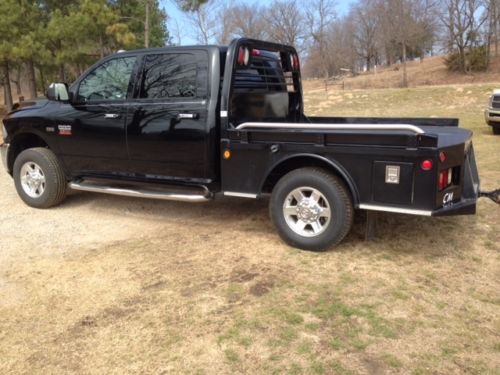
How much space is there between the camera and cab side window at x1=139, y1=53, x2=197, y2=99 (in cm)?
512

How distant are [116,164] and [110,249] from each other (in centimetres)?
115

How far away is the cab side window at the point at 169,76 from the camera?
16.8 ft

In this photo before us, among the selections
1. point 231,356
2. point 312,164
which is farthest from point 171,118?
point 231,356

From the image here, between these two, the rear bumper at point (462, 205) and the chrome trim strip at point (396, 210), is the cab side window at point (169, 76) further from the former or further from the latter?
the rear bumper at point (462, 205)

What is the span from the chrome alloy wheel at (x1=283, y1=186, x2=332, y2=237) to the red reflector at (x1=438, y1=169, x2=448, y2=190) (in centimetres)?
93

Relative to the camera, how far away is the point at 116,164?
5637 millimetres

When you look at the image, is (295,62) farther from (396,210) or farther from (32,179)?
(32,179)

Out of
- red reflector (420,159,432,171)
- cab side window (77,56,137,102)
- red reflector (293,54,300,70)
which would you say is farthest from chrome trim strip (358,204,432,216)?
cab side window (77,56,137,102)

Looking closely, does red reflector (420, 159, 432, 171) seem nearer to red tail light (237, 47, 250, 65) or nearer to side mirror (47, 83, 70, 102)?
red tail light (237, 47, 250, 65)

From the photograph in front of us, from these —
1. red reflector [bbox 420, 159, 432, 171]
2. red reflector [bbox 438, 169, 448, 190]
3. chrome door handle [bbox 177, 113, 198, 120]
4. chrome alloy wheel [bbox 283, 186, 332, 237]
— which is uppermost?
chrome door handle [bbox 177, 113, 198, 120]

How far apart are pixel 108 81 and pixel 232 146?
1.83 meters

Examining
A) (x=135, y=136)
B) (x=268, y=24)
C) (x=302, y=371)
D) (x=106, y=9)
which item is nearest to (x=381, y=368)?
(x=302, y=371)

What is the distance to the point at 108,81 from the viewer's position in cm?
569

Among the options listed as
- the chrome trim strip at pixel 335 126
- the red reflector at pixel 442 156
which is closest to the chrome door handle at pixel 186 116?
the chrome trim strip at pixel 335 126
